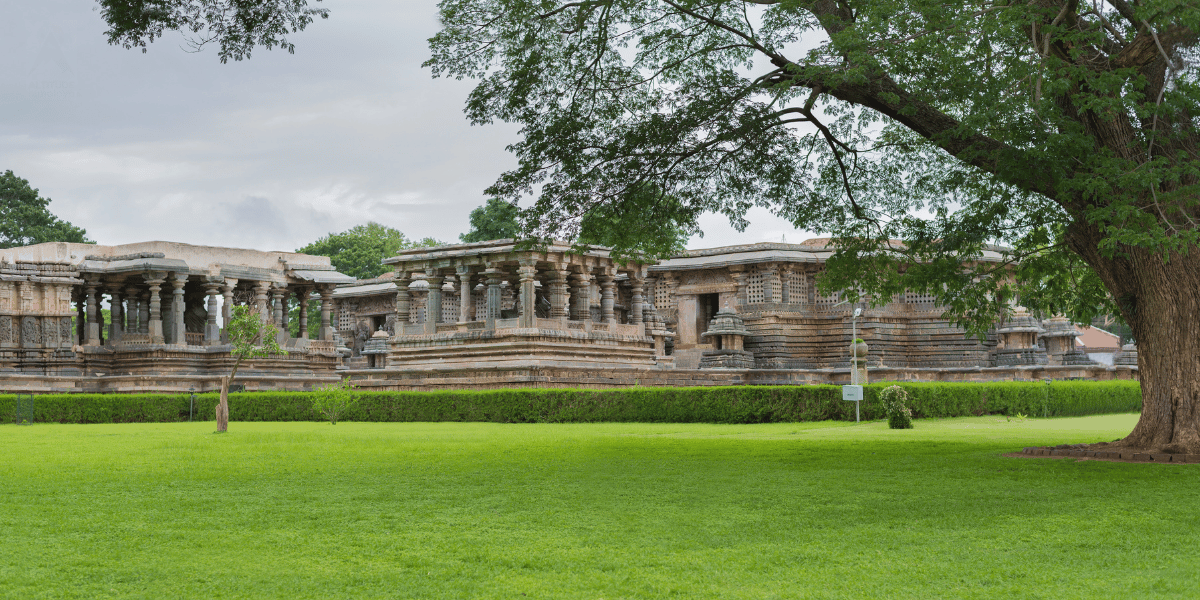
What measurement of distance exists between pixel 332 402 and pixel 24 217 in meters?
40.3

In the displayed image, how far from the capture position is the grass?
4832mm

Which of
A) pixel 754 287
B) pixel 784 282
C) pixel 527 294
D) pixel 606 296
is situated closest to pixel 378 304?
pixel 606 296

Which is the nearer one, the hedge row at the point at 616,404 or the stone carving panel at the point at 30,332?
the hedge row at the point at 616,404

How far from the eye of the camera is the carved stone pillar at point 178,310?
35.2 metres

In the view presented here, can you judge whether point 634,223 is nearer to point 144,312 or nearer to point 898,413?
point 898,413

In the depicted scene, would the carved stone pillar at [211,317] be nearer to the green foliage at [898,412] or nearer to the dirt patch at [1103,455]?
the green foliage at [898,412]

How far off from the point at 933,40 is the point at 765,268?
Answer: 25.8 m

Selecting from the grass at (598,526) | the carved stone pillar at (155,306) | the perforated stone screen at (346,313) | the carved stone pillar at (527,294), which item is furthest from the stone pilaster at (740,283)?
the grass at (598,526)

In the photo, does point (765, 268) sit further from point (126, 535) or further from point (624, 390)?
point (126, 535)

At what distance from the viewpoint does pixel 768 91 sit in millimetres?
12344

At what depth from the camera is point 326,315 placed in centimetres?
3984

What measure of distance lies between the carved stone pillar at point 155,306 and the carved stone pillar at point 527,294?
43.9ft

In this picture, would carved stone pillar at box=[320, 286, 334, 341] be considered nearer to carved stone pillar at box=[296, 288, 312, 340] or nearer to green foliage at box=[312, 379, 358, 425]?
carved stone pillar at box=[296, 288, 312, 340]

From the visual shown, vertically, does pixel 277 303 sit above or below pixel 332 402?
above
